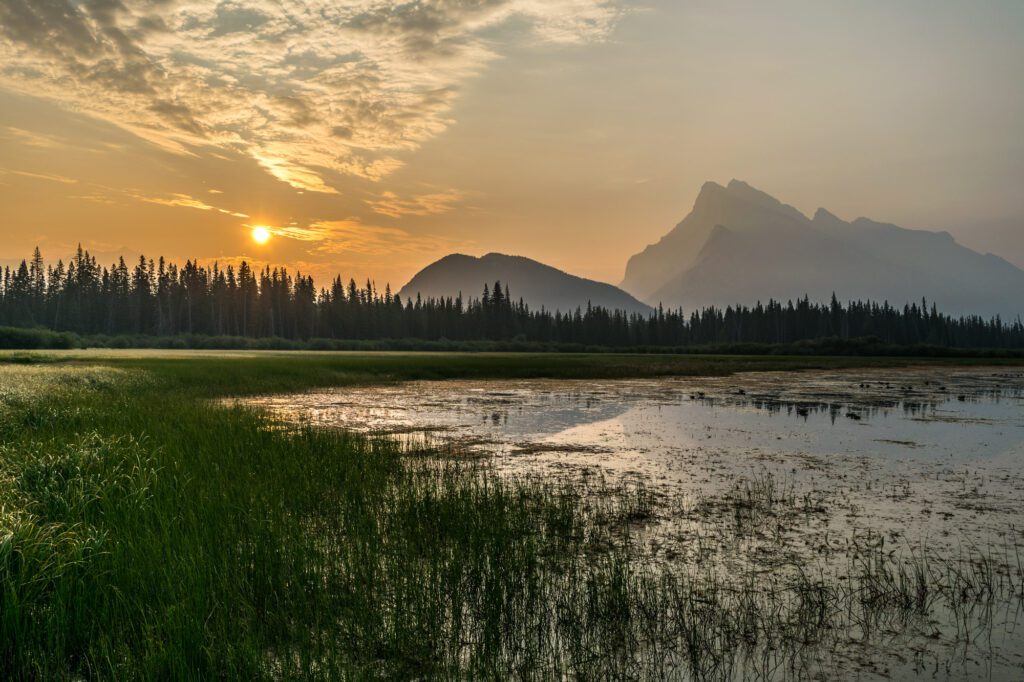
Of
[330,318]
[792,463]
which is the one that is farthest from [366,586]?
[330,318]

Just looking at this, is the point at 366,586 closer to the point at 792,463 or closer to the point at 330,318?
the point at 792,463

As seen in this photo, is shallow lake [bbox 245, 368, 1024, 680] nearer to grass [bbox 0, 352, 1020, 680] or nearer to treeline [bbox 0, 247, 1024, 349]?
grass [bbox 0, 352, 1020, 680]

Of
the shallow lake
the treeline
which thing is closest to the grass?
the shallow lake

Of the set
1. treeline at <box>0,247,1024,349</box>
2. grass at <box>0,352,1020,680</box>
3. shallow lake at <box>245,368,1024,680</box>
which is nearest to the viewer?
grass at <box>0,352,1020,680</box>

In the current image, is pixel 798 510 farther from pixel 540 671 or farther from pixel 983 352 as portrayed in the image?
pixel 983 352

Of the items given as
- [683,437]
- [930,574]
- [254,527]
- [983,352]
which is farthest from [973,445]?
[983,352]

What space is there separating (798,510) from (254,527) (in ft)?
33.3

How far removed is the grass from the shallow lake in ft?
1.99

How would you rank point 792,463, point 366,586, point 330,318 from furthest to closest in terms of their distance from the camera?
1. point 330,318
2. point 792,463
3. point 366,586

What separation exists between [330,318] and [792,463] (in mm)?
170750

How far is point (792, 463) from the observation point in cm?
1623

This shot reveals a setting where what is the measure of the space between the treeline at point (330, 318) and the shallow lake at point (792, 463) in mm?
119892

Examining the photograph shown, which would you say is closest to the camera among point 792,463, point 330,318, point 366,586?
point 366,586

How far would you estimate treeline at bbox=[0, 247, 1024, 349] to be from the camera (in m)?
150
